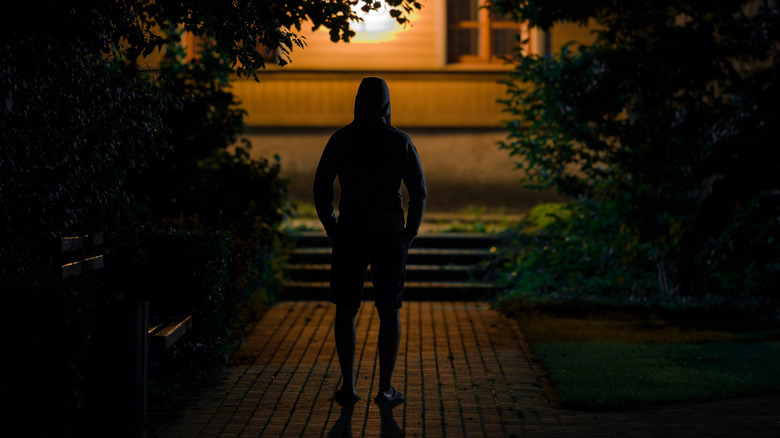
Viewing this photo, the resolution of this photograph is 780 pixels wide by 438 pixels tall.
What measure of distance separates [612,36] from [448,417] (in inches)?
228

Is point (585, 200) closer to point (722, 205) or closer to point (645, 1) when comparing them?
point (722, 205)

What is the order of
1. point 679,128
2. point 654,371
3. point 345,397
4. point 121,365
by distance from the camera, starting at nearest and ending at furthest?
point 121,365, point 345,397, point 654,371, point 679,128

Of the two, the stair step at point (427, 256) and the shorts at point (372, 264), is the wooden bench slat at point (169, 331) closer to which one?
the shorts at point (372, 264)

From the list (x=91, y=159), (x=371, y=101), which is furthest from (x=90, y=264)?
(x=371, y=101)

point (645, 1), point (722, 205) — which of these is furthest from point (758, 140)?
point (645, 1)

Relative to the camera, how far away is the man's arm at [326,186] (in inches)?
257

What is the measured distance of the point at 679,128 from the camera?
1060 centimetres

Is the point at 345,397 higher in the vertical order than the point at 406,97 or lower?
lower

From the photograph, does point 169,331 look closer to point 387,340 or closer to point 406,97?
point 387,340

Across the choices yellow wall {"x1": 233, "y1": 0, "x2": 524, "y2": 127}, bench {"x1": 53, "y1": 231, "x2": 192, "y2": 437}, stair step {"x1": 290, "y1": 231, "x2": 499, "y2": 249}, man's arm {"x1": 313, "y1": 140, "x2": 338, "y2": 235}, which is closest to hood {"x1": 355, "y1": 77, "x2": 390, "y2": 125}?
man's arm {"x1": 313, "y1": 140, "x2": 338, "y2": 235}

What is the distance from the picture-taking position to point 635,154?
10.8 metres

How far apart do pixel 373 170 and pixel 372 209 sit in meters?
0.25

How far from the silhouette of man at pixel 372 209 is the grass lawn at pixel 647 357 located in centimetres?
139

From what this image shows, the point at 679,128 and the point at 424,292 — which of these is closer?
the point at 679,128
